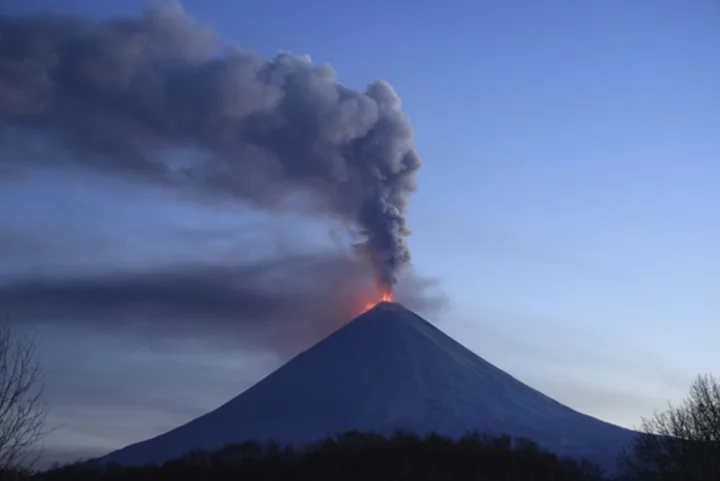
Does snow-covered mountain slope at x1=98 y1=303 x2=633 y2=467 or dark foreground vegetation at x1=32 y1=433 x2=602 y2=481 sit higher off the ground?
snow-covered mountain slope at x1=98 y1=303 x2=633 y2=467

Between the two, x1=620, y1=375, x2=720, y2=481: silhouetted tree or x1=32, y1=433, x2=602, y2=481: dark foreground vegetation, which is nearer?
x1=620, y1=375, x2=720, y2=481: silhouetted tree

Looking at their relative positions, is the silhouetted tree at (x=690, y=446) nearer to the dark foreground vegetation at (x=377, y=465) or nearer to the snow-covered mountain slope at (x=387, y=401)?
the dark foreground vegetation at (x=377, y=465)

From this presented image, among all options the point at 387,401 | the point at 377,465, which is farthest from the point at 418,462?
the point at 387,401

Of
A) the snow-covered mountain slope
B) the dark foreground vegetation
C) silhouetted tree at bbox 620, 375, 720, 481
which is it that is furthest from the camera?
the snow-covered mountain slope

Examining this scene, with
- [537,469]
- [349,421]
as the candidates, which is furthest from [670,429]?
[349,421]

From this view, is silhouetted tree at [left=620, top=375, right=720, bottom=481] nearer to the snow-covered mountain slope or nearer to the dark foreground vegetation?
the dark foreground vegetation

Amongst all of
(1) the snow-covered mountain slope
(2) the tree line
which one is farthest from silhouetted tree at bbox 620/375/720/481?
(1) the snow-covered mountain slope

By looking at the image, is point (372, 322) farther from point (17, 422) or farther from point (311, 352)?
point (17, 422)
